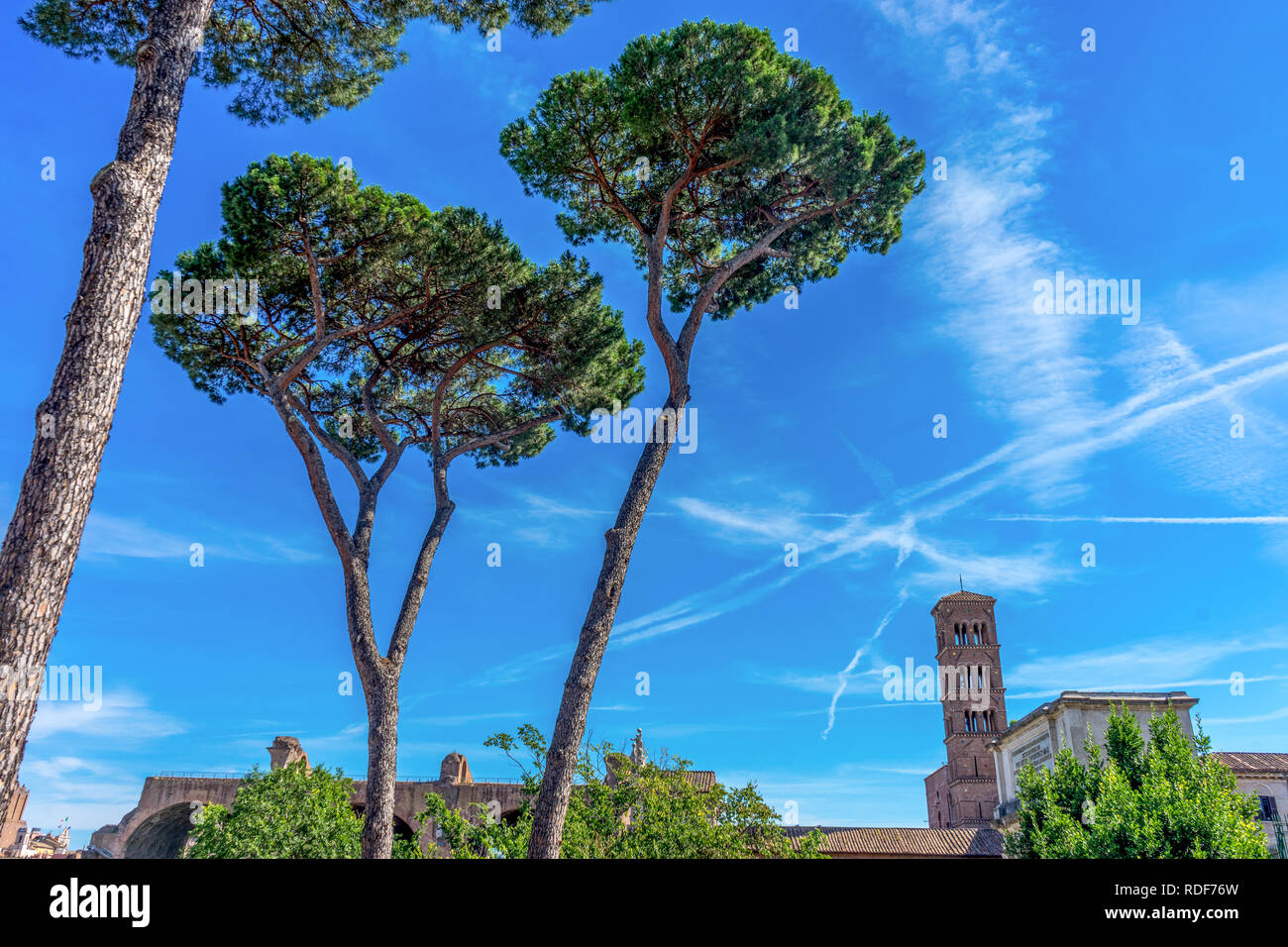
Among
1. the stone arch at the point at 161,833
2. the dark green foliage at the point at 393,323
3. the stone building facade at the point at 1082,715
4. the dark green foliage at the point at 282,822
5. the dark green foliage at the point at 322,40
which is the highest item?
the dark green foliage at the point at 322,40

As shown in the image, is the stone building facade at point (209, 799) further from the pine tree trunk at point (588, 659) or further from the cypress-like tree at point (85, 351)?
the cypress-like tree at point (85, 351)

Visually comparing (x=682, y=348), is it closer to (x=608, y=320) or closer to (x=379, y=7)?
(x=608, y=320)

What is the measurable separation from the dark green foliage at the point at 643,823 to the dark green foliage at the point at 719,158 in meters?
9.44

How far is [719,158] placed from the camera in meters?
11.6

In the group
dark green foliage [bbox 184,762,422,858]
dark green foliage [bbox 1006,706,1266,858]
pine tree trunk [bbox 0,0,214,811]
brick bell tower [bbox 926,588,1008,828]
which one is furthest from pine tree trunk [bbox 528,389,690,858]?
brick bell tower [bbox 926,588,1008,828]

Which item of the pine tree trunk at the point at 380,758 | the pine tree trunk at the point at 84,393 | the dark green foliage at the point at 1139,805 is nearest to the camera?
the pine tree trunk at the point at 84,393

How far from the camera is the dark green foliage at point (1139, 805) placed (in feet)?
47.3

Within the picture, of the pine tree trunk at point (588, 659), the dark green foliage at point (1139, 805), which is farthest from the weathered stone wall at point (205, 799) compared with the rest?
the pine tree trunk at point (588, 659)

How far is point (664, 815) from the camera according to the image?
1569 cm

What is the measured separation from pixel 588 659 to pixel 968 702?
41.3 metres

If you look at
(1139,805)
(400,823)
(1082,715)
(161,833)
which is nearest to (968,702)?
(1082,715)

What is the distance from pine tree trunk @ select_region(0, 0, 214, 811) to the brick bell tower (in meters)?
45.3

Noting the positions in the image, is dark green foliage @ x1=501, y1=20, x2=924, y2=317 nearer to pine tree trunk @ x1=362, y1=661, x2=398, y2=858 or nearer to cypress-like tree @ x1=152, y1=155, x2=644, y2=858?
cypress-like tree @ x1=152, y1=155, x2=644, y2=858

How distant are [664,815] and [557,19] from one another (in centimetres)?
1387
